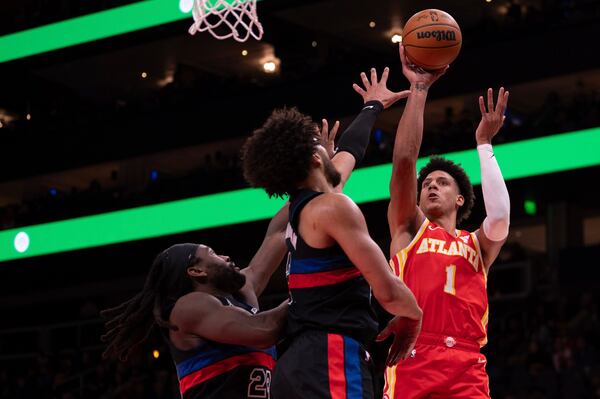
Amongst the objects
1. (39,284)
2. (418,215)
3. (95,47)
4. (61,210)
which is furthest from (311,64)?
(418,215)

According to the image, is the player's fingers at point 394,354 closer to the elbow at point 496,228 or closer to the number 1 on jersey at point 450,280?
the number 1 on jersey at point 450,280

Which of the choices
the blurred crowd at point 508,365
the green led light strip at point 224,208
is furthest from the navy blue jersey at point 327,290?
the green led light strip at point 224,208

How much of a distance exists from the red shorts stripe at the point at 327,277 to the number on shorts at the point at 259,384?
721mm

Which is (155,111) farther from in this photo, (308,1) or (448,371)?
(448,371)

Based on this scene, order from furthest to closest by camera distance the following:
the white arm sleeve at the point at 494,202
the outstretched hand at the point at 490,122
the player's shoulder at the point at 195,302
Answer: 1. the outstretched hand at the point at 490,122
2. the white arm sleeve at the point at 494,202
3. the player's shoulder at the point at 195,302

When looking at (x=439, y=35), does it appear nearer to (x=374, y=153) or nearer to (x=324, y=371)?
(x=324, y=371)

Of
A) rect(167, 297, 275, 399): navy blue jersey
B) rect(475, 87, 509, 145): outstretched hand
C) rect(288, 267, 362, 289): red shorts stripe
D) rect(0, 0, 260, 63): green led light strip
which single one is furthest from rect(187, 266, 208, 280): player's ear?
rect(0, 0, 260, 63): green led light strip

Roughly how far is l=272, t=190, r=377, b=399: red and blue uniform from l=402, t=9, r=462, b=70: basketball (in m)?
1.44

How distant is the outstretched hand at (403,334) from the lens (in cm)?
367

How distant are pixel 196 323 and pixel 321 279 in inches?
28.2

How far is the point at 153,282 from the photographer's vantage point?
14.2 ft

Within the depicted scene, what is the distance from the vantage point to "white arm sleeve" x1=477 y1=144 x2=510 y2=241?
15.8 feet

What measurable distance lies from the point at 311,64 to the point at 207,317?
610 inches

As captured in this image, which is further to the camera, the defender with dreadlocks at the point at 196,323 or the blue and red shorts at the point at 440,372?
the blue and red shorts at the point at 440,372
